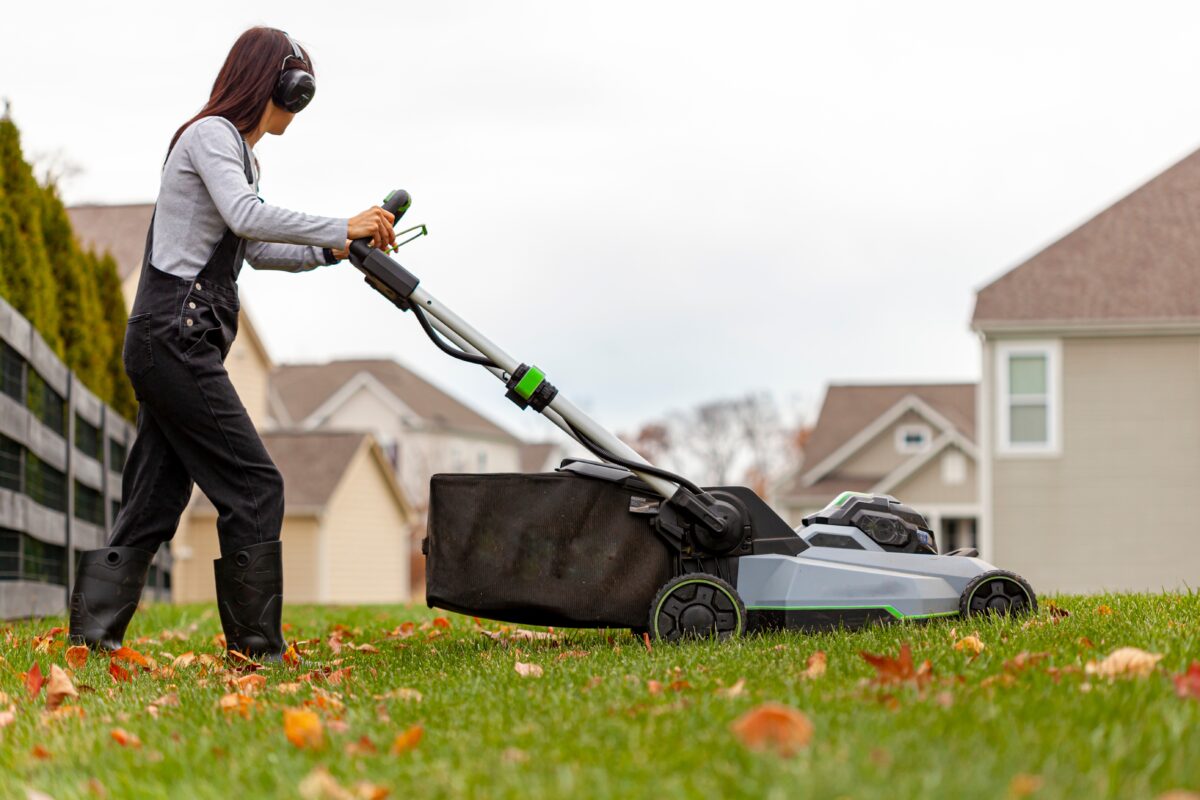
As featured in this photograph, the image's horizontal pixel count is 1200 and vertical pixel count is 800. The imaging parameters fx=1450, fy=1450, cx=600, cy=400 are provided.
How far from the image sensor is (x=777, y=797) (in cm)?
214

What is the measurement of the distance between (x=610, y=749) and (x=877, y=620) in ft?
6.79

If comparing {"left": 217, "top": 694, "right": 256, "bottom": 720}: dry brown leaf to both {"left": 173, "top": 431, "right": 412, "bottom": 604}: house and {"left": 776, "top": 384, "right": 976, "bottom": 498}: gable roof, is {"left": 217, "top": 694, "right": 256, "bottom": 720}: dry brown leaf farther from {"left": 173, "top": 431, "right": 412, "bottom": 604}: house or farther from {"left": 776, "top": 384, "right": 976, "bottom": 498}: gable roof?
{"left": 776, "top": 384, "right": 976, "bottom": 498}: gable roof

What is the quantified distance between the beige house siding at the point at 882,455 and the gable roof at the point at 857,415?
0.23m

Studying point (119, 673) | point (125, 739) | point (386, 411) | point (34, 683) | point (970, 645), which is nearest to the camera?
point (125, 739)

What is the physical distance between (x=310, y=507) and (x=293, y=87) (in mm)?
25901

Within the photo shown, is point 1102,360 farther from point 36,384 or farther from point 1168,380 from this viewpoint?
point 36,384

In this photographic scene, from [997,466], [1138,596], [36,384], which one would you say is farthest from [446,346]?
[997,466]

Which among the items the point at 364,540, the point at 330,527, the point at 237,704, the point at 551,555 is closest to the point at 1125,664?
the point at 551,555

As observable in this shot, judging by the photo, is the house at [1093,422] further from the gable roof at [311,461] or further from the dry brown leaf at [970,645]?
the gable roof at [311,461]

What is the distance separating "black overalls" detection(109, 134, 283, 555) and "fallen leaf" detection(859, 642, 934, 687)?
7.29 feet

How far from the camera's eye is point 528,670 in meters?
3.94

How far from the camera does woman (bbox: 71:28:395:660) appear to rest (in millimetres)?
4621

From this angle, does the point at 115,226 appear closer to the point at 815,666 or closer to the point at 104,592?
the point at 104,592

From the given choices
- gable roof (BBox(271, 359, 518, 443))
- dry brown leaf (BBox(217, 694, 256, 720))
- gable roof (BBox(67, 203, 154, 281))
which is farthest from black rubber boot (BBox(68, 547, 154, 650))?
gable roof (BBox(271, 359, 518, 443))
